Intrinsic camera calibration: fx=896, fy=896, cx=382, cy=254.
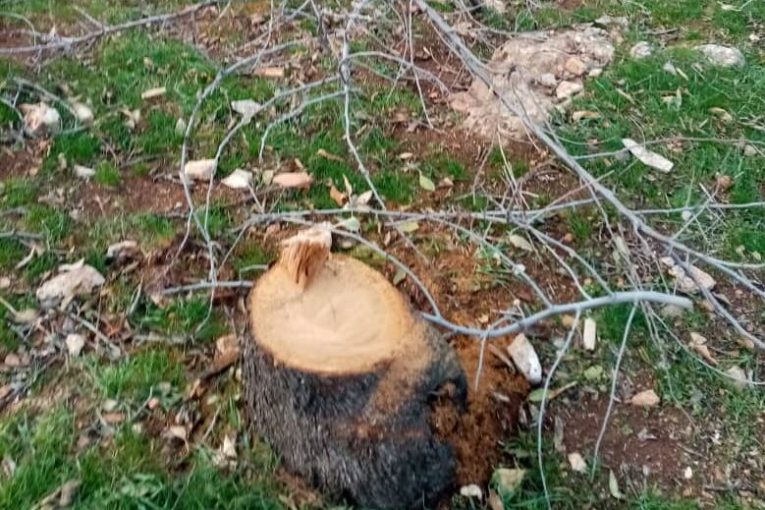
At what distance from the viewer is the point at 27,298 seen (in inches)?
119

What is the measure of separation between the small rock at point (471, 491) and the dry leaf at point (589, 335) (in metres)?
0.72

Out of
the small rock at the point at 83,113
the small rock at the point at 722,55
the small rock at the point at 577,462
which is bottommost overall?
the small rock at the point at 577,462

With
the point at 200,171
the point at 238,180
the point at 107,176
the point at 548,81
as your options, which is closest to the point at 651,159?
the point at 548,81

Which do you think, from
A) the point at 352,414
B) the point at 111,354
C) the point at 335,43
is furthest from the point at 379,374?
the point at 335,43

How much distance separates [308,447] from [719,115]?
8.98 ft

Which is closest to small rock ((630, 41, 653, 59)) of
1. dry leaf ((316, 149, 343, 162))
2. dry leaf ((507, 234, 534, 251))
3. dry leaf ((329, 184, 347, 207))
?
dry leaf ((507, 234, 534, 251))

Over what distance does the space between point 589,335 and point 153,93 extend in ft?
7.25

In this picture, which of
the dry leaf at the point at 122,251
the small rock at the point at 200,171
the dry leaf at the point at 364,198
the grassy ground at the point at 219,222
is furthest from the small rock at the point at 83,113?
the dry leaf at the point at 364,198

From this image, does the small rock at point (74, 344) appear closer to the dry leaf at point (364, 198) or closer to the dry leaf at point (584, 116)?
the dry leaf at point (364, 198)

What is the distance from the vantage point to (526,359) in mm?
2904

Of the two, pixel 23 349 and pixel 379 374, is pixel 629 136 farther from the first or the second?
pixel 23 349

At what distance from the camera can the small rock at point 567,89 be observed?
4.22m

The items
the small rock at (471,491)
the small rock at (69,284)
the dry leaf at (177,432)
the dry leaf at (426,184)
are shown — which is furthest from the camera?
the dry leaf at (426,184)

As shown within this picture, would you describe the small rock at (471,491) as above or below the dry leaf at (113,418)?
below
